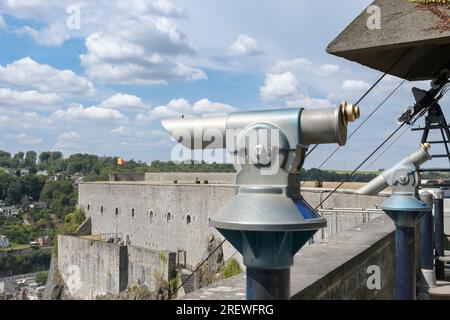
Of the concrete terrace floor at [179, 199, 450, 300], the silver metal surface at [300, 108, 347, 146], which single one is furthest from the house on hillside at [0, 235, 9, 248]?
the silver metal surface at [300, 108, 347, 146]

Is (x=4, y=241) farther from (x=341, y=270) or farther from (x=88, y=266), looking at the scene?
(x=341, y=270)

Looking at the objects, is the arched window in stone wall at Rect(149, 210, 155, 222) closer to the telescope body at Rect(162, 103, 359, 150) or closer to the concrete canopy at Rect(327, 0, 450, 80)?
the concrete canopy at Rect(327, 0, 450, 80)

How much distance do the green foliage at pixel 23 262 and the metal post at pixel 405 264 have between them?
75.4 metres

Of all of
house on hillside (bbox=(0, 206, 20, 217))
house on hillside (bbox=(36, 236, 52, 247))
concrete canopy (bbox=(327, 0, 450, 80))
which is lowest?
house on hillside (bbox=(36, 236, 52, 247))

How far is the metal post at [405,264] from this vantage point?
461 centimetres

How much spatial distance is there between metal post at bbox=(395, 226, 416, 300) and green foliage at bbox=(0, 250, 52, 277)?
75.4 m

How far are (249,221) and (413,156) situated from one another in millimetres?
3763

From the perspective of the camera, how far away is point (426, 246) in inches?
252

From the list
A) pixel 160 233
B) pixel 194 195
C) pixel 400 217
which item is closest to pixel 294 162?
pixel 400 217

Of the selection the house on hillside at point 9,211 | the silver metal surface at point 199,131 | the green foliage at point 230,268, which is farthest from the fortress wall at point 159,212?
the house on hillside at point 9,211

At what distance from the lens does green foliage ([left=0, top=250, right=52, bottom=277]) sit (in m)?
73.9

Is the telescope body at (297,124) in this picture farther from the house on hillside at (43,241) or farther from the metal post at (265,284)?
the house on hillside at (43,241)

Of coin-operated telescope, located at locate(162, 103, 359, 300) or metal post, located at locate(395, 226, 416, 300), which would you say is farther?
metal post, located at locate(395, 226, 416, 300)
